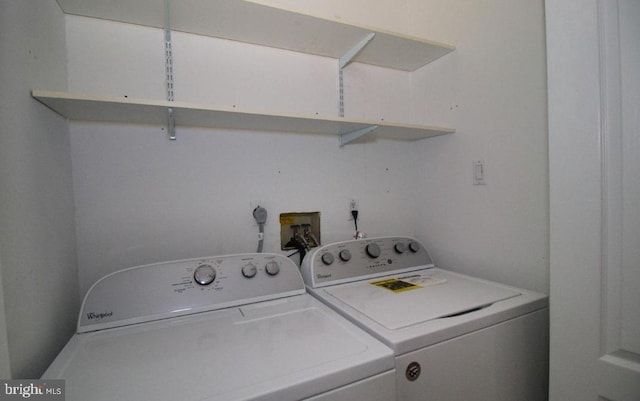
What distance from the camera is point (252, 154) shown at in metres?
1.32

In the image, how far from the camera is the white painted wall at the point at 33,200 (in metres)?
0.62

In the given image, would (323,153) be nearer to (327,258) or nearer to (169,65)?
(327,258)

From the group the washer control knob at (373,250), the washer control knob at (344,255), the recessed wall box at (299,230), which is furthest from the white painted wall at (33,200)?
the washer control knob at (373,250)

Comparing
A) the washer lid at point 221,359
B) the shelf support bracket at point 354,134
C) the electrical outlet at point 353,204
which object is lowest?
the washer lid at point 221,359

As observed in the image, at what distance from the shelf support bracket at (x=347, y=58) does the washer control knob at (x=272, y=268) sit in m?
0.86

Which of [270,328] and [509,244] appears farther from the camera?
[509,244]

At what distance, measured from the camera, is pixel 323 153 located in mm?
1478

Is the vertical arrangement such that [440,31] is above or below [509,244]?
above

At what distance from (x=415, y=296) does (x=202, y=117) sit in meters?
1.05

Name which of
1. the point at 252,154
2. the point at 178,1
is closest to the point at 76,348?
the point at 252,154

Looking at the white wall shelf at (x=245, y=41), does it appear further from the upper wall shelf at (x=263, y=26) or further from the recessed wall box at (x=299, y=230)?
the recessed wall box at (x=299, y=230)

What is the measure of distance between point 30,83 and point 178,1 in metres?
0.54

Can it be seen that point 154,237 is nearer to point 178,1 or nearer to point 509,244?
point 178,1

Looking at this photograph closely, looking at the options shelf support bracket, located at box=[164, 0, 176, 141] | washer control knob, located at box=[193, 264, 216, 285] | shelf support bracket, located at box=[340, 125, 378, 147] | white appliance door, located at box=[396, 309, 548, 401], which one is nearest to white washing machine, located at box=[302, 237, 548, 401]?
white appliance door, located at box=[396, 309, 548, 401]
